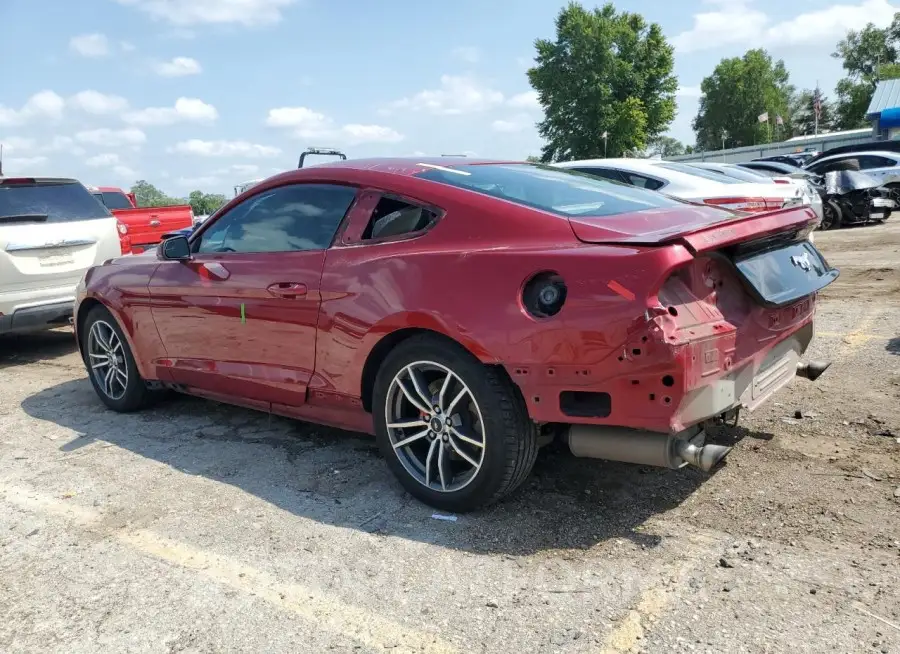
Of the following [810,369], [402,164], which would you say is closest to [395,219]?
[402,164]

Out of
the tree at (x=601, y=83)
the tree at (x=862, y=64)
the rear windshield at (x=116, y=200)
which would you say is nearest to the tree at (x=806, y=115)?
the tree at (x=862, y=64)

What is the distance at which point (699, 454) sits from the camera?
2.89 meters

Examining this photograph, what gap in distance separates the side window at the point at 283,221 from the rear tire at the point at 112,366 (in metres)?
1.13

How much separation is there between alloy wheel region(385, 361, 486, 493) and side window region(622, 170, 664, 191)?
531 centimetres

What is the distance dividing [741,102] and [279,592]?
4132 inches

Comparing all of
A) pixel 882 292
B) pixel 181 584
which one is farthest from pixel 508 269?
pixel 882 292

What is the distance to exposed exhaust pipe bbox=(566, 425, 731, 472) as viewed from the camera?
2.87 metres

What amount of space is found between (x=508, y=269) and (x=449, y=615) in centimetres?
132

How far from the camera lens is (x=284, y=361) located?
3.91m

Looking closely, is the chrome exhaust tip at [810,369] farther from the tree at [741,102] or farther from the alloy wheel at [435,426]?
the tree at [741,102]

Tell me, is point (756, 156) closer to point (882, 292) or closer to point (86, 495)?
point (882, 292)

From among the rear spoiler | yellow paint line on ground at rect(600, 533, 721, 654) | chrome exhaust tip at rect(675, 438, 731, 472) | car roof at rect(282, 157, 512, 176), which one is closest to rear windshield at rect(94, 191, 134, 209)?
car roof at rect(282, 157, 512, 176)

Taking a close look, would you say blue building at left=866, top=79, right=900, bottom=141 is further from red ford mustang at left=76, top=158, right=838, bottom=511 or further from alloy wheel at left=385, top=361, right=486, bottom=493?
alloy wheel at left=385, top=361, right=486, bottom=493

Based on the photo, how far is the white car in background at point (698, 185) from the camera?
25.1ft
